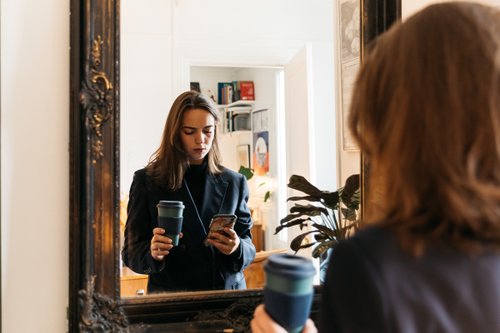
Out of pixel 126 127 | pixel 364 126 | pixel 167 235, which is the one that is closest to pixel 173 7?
pixel 126 127

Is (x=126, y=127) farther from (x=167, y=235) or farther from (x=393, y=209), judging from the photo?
(x=393, y=209)

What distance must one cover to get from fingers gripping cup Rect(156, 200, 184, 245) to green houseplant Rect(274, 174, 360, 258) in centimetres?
27

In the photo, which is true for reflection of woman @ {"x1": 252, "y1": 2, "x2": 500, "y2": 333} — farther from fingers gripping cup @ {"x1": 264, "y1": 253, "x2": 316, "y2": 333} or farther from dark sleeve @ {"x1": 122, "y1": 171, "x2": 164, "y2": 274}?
dark sleeve @ {"x1": 122, "y1": 171, "x2": 164, "y2": 274}

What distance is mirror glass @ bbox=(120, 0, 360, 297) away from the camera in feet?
3.72

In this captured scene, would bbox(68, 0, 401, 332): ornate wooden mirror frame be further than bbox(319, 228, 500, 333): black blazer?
Yes

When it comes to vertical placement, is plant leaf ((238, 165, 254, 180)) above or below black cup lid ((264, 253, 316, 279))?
above

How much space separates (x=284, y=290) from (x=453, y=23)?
0.42m

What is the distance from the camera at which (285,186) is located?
1268mm

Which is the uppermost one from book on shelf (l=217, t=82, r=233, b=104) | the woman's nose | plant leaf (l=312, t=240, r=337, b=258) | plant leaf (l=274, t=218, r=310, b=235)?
book on shelf (l=217, t=82, r=233, b=104)

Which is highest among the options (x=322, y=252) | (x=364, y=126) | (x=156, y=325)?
(x=364, y=126)

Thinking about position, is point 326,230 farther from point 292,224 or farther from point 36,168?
point 36,168

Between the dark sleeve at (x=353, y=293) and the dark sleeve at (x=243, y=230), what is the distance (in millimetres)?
601

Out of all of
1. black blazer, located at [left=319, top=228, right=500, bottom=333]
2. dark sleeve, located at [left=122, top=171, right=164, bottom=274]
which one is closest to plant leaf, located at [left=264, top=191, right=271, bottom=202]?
dark sleeve, located at [left=122, top=171, right=164, bottom=274]

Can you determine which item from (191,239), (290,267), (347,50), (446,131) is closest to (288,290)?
(290,267)
